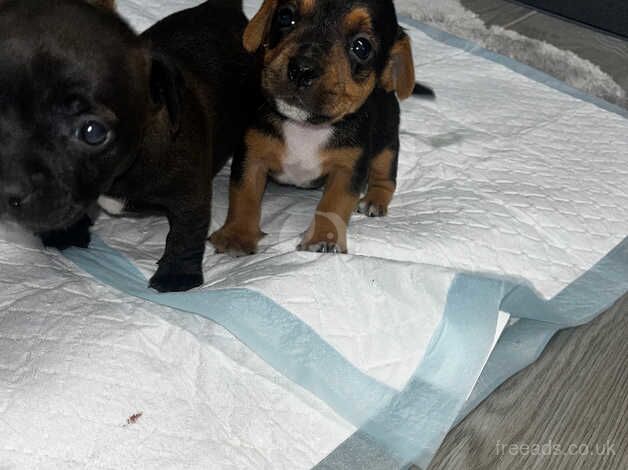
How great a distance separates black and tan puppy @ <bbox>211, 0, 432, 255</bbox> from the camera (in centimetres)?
266

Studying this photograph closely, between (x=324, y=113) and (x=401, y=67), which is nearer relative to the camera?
(x=324, y=113)

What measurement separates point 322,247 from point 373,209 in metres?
0.45

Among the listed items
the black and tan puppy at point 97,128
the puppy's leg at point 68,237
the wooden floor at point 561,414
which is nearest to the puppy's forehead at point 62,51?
the black and tan puppy at point 97,128

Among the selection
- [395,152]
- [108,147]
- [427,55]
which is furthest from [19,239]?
[427,55]

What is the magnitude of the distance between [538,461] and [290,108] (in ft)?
4.07

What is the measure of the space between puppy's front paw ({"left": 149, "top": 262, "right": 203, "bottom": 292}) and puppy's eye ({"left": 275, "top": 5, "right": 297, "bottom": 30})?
0.84 m

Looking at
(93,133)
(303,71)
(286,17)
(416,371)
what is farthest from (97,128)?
(416,371)

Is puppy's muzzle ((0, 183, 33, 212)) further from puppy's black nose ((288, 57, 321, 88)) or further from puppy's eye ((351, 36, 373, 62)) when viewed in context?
puppy's eye ((351, 36, 373, 62))

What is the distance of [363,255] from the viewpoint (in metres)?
2.73

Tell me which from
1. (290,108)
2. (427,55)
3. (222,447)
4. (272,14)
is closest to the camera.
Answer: (222,447)

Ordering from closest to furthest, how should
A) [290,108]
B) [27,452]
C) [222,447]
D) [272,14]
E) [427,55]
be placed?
[27,452]
[222,447]
[290,108]
[272,14]
[427,55]

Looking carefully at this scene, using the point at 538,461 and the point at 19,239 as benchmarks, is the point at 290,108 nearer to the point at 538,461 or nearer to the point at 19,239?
the point at 19,239

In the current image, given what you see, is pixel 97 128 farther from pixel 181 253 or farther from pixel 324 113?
pixel 324 113

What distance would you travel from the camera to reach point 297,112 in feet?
8.79
